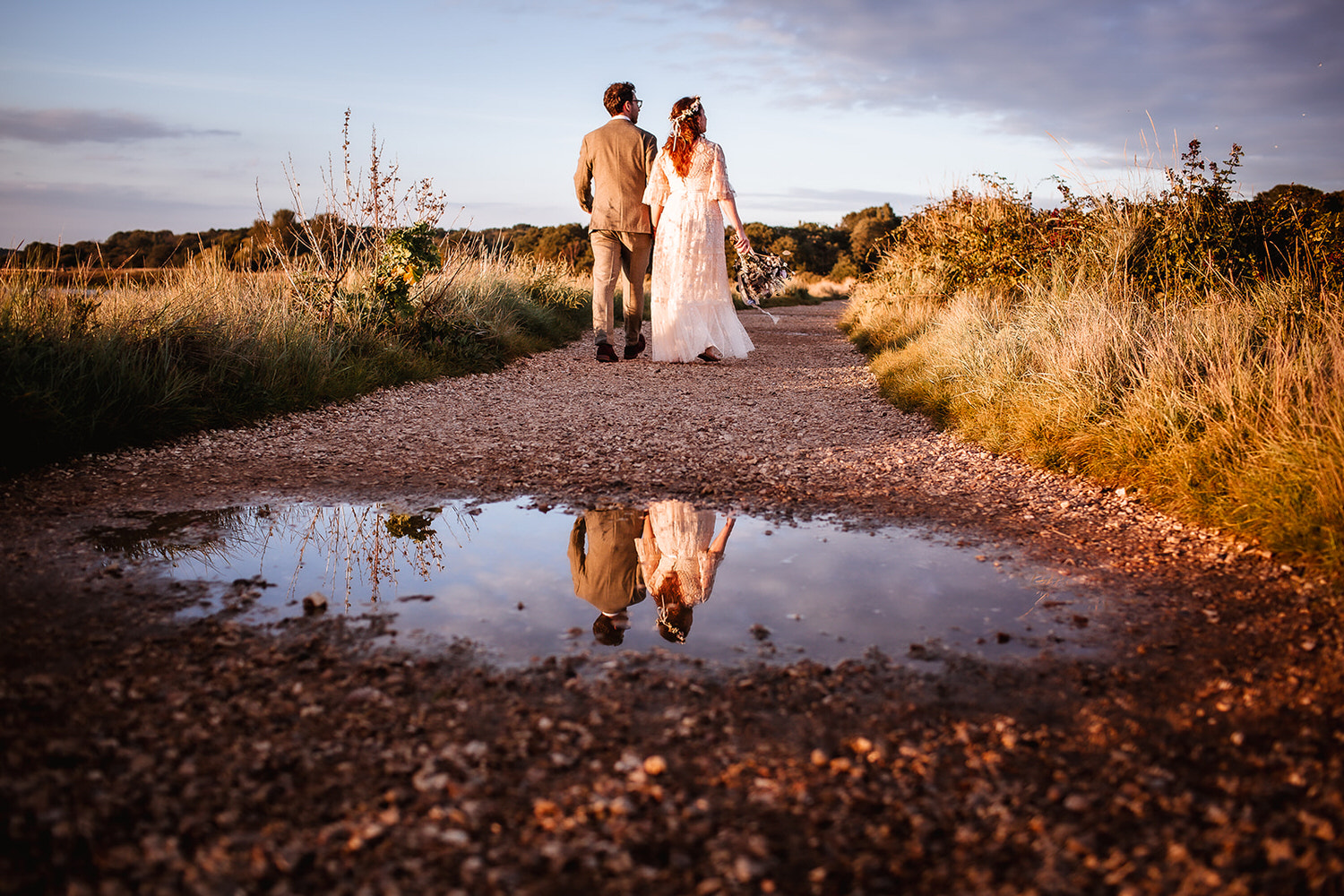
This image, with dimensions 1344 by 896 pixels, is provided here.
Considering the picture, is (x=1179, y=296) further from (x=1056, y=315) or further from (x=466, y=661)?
(x=466, y=661)

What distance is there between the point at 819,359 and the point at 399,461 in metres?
6.54

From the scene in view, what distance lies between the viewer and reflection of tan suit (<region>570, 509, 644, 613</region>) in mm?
2873

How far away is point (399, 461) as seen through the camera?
4668mm

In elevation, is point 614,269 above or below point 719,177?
below

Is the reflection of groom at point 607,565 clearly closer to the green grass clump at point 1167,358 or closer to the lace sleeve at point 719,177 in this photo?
the green grass clump at point 1167,358

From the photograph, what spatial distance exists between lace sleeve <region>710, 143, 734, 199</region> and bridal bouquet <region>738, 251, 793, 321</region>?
1640mm

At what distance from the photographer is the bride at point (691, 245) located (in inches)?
345

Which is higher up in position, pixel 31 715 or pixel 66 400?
pixel 66 400

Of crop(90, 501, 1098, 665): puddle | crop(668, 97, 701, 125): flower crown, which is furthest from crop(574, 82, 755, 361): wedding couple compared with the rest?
crop(90, 501, 1098, 665): puddle

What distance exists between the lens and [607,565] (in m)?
3.15

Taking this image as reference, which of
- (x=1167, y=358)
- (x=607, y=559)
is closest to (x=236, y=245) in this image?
(x=607, y=559)

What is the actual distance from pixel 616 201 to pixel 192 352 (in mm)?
4719

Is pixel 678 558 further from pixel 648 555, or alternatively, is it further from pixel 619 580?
pixel 619 580

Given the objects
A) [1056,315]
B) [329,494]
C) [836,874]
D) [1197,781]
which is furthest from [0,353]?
[1056,315]
